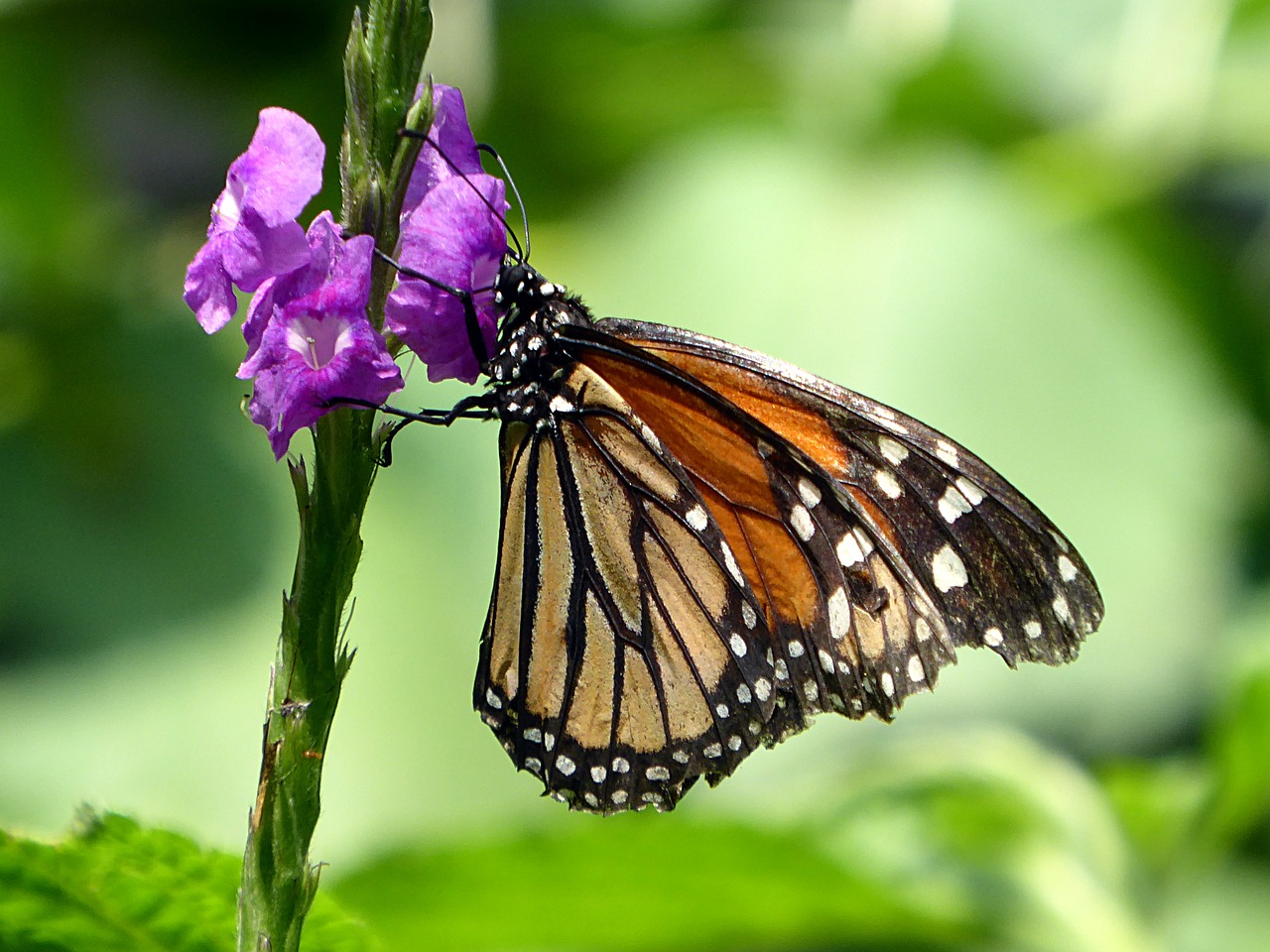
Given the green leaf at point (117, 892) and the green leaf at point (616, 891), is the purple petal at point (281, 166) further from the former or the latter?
the green leaf at point (616, 891)

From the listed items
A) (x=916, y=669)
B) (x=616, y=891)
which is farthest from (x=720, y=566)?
(x=616, y=891)

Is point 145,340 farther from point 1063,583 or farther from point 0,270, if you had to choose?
point 1063,583

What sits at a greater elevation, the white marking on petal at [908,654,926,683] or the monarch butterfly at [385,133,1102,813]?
the monarch butterfly at [385,133,1102,813]

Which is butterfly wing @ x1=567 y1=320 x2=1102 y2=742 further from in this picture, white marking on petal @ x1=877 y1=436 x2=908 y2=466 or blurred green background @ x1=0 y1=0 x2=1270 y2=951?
blurred green background @ x1=0 y1=0 x2=1270 y2=951

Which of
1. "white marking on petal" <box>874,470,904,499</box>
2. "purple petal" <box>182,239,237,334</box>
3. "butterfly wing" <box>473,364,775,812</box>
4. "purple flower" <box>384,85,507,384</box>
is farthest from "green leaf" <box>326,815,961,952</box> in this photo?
"purple petal" <box>182,239,237,334</box>

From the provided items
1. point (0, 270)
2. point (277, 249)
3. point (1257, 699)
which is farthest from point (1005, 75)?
point (277, 249)

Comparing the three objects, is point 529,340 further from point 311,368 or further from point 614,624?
point 311,368

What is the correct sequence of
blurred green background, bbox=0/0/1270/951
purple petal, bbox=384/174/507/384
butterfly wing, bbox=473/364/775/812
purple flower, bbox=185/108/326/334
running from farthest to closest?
blurred green background, bbox=0/0/1270/951 < butterfly wing, bbox=473/364/775/812 < purple petal, bbox=384/174/507/384 < purple flower, bbox=185/108/326/334
